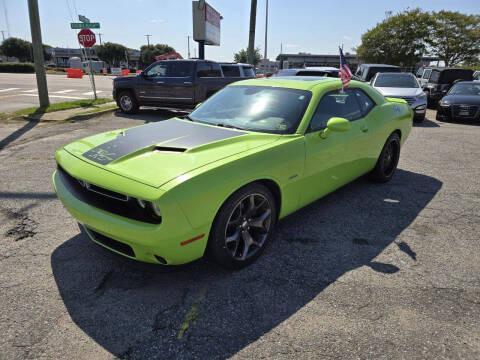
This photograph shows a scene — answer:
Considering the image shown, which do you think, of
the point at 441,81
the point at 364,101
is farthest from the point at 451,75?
the point at 364,101

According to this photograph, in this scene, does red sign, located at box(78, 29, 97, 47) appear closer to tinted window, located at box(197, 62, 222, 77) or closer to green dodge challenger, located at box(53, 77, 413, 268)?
tinted window, located at box(197, 62, 222, 77)

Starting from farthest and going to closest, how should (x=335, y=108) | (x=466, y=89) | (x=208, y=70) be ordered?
(x=466, y=89)
(x=208, y=70)
(x=335, y=108)

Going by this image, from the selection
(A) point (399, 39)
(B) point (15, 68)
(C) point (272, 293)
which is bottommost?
(C) point (272, 293)

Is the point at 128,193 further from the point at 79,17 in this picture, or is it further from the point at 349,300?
the point at 79,17

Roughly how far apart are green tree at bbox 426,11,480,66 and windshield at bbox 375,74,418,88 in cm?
3628

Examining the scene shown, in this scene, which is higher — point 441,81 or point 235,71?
point 235,71

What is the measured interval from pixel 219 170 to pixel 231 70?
35.2ft

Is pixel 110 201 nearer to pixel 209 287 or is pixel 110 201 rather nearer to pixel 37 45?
pixel 209 287

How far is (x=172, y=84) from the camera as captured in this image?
1096 centimetres

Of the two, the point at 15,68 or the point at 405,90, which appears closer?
the point at 405,90

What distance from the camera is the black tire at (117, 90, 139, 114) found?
11.6 m

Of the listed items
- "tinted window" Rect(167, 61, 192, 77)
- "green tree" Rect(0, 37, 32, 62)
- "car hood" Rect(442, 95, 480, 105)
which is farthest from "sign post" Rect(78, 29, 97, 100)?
"green tree" Rect(0, 37, 32, 62)

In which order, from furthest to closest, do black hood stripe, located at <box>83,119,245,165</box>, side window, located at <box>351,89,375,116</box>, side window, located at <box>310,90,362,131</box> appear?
side window, located at <box>351,89,375,116</box>, side window, located at <box>310,90,362,131</box>, black hood stripe, located at <box>83,119,245,165</box>

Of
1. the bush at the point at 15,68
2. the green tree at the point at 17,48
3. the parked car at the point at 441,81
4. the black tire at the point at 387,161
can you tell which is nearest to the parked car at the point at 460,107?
the parked car at the point at 441,81
